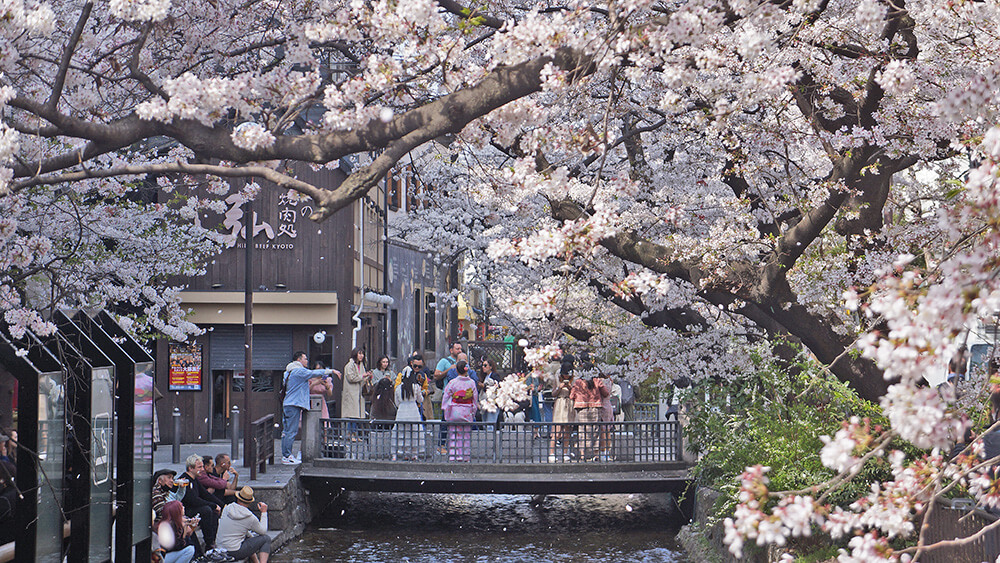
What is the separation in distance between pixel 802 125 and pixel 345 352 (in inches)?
474

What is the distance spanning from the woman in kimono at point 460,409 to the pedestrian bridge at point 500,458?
1.1 inches

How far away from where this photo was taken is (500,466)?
15.1 m

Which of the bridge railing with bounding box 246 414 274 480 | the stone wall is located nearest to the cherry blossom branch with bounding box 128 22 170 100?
the stone wall

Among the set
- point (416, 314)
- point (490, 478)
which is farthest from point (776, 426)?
point (416, 314)

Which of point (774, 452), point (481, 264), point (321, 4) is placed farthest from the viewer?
point (481, 264)

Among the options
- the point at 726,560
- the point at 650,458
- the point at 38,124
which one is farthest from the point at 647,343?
the point at 38,124

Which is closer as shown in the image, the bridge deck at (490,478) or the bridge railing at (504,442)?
the bridge deck at (490,478)

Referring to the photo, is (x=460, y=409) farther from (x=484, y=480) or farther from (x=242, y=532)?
(x=242, y=532)

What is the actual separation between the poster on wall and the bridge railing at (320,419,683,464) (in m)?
5.85

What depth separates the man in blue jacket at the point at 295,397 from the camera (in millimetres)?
15452

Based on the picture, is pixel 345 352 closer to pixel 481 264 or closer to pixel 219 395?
pixel 219 395

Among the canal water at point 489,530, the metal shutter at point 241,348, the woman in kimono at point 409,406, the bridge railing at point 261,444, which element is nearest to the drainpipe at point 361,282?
the metal shutter at point 241,348

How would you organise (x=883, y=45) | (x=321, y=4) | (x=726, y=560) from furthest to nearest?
1. (x=726, y=560)
2. (x=321, y=4)
3. (x=883, y=45)

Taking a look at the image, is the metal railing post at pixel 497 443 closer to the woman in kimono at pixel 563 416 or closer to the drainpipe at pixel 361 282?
the woman in kimono at pixel 563 416
